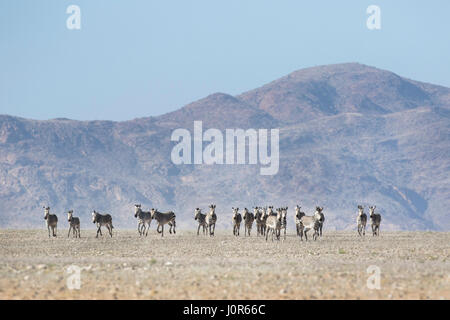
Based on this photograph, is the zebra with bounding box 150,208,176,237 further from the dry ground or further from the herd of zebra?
the dry ground

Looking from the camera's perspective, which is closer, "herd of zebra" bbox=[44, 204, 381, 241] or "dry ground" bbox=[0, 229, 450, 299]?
"dry ground" bbox=[0, 229, 450, 299]

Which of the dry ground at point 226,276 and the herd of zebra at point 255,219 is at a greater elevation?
the herd of zebra at point 255,219

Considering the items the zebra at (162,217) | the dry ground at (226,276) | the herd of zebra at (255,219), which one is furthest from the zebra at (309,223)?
the dry ground at (226,276)

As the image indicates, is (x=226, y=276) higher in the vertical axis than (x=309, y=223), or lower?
lower

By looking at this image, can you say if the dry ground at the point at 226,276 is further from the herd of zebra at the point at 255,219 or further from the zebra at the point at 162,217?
the zebra at the point at 162,217

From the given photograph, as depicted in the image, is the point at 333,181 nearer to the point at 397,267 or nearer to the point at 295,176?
the point at 295,176

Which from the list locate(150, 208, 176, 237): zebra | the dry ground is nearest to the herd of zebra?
locate(150, 208, 176, 237): zebra

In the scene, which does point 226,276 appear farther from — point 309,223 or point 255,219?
point 255,219

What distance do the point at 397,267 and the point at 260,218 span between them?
1052 inches

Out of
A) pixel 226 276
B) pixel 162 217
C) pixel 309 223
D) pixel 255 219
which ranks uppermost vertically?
pixel 162 217

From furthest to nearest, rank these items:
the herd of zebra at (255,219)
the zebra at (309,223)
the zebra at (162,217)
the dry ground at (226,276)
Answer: the zebra at (162,217) → the herd of zebra at (255,219) → the zebra at (309,223) → the dry ground at (226,276)

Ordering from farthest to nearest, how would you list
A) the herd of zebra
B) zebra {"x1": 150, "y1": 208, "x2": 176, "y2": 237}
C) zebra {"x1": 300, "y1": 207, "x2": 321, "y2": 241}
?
1. zebra {"x1": 150, "y1": 208, "x2": 176, "y2": 237}
2. the herd of zebra
3. zebra {"x1": 300, "y1": 207, "x2": 321, "y2": 241}

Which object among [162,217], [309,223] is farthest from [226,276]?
[162,217]
